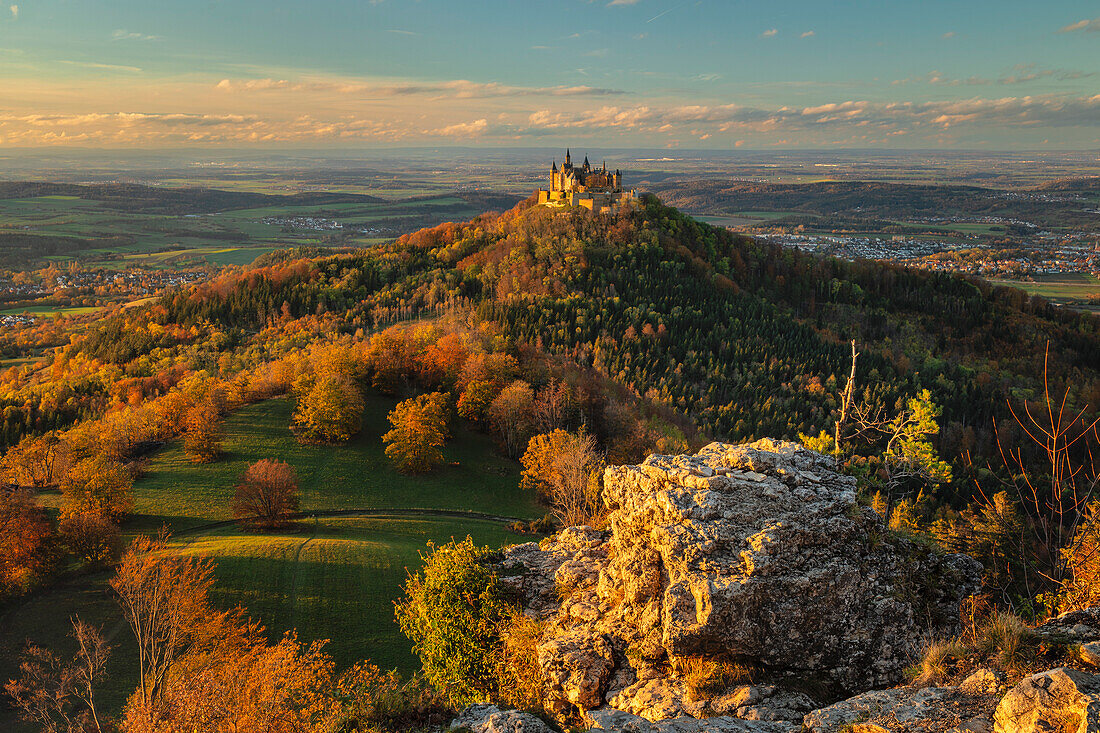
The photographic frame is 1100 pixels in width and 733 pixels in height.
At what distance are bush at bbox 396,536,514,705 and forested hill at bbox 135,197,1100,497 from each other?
67.2 metres

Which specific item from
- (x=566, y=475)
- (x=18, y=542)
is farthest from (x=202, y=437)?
(x=566, y=475)

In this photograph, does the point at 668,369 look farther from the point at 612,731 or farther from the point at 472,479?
the point at 612,731

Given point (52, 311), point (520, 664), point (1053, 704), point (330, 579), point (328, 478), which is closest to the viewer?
point (1053, 704)

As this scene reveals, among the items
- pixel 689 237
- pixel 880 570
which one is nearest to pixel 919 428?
pixel 880 570

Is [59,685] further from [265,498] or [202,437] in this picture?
[202,437]

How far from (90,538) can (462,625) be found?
40822 millimetres

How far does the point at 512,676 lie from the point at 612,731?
7111 mm

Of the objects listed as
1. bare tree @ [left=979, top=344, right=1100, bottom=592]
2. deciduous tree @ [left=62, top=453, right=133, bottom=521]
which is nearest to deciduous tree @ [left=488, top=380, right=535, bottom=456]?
deciduous tree @ [left=62, top=453, right=133, bottom=521]

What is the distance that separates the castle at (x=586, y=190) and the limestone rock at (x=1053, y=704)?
143 meters

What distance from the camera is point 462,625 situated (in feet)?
81.3

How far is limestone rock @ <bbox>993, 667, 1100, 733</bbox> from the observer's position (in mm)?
10734

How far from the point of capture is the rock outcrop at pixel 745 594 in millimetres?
17438

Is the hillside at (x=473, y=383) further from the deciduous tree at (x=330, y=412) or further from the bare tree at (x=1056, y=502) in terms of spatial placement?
the bare tree at (x=1056, y=502)

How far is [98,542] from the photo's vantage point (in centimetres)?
4916
